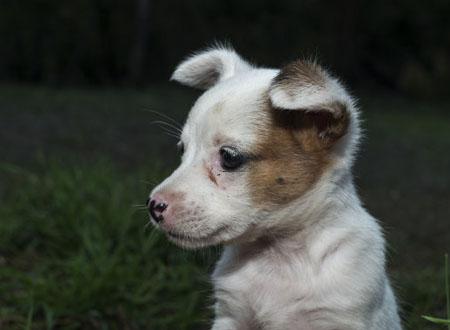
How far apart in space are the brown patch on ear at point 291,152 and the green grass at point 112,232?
112 cm

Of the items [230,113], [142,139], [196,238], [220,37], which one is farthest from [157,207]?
[220,37]

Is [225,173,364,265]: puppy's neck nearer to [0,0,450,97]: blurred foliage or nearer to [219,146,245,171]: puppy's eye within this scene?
[219,146,245,171]: puppy's eye

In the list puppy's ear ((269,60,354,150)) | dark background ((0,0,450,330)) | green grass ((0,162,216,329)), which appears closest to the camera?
puppy's ear ((269,60,354,150))

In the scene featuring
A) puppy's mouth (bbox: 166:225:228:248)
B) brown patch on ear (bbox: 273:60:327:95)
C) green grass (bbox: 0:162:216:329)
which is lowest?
green grass (bbox: 0:162:216:329)

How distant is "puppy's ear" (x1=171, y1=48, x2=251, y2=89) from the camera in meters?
3.67

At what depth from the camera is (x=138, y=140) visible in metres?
7.66

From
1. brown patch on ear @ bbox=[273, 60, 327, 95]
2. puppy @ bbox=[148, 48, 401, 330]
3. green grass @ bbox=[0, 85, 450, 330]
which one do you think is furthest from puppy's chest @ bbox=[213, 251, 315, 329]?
green grass @ bbox=[0, 85, 450, 330]

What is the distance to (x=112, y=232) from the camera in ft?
16.2

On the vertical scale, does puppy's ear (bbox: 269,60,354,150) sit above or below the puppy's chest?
above

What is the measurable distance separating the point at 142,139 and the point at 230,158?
4.64m

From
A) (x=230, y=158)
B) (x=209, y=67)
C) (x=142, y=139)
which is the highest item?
(x=209, y=67)

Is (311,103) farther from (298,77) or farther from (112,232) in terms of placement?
(112,232)

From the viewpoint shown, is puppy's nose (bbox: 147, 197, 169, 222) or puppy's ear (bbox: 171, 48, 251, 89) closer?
puppy's nose (bbox: 147, 197, 169, 222)

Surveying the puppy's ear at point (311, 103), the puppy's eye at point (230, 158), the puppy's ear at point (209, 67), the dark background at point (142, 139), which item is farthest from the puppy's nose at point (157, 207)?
the dark background at point (142, 139)
